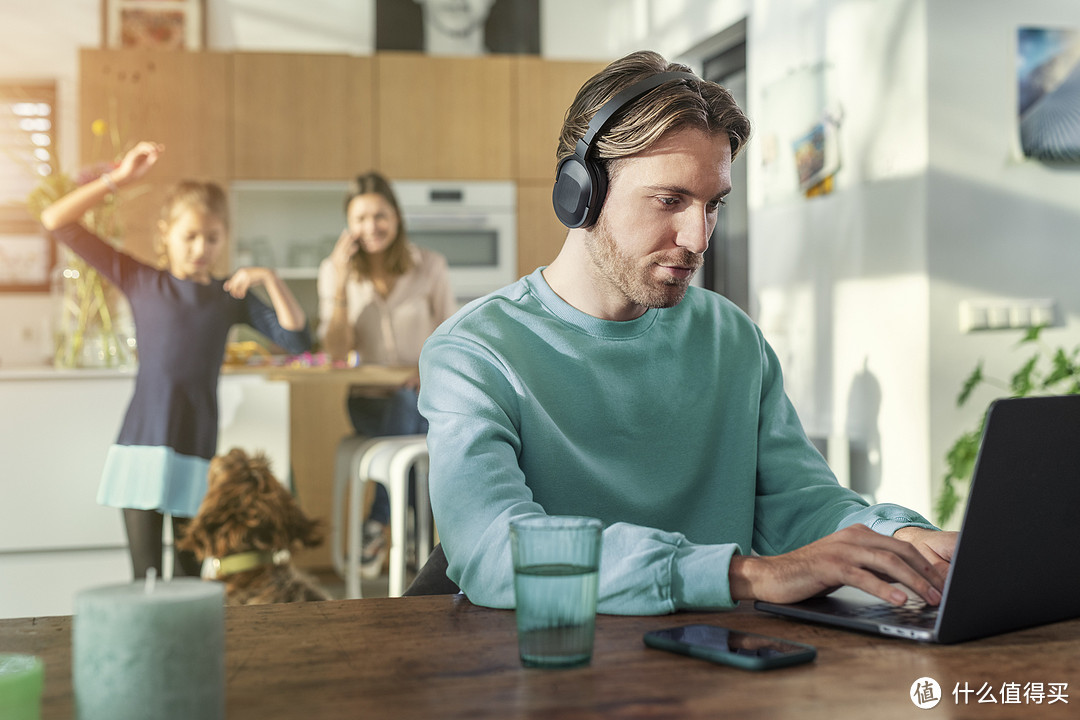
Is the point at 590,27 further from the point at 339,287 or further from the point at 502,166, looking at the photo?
the point at 339,287

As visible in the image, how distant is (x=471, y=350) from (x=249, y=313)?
2.37 m

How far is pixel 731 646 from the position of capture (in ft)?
2.39

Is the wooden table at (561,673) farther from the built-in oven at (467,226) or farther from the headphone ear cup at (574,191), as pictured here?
the built-in oven at (467,226)

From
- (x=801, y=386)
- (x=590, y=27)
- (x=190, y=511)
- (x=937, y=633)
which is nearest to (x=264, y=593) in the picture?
(x=190, y=511)

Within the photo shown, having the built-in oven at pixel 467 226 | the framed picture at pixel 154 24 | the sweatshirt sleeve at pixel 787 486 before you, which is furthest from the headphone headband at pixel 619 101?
the framed picture at pixel 154 24

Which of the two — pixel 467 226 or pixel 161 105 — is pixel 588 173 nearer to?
pixel 467 226

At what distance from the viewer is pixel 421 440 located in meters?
3.09

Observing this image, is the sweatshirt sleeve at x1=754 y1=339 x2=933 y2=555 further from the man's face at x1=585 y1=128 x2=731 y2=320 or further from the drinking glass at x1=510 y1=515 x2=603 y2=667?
the drinking glass at x1=510 y1=515 x2=603 y2=667

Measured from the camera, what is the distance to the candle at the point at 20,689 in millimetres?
521

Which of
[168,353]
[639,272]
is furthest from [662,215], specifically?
[168,353]

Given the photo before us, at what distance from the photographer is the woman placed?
145 inches

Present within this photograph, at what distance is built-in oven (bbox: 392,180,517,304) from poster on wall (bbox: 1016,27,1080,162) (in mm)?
2557

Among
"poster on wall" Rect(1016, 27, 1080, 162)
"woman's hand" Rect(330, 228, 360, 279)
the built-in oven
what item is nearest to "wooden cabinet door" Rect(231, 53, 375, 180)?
the built-in oven

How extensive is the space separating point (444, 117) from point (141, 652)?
451cm
